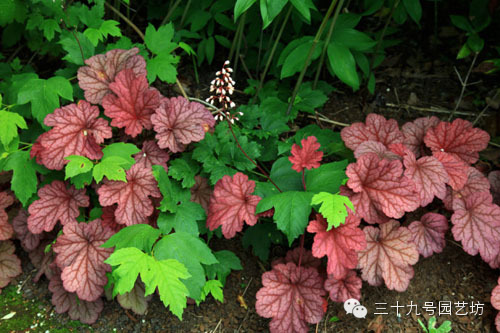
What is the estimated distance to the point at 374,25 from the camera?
3281mm

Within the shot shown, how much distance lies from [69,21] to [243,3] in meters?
1.03

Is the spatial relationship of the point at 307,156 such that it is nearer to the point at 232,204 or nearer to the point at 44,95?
the point at 232,204

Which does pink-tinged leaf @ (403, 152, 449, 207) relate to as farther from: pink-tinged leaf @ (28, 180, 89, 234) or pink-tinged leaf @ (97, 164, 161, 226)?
pink-tinged leaf @ (28, 180, 89, 234)

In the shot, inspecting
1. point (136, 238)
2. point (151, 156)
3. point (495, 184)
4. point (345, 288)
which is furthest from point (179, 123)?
point (495, 184)

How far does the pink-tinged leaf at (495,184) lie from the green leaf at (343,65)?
849 millimetres

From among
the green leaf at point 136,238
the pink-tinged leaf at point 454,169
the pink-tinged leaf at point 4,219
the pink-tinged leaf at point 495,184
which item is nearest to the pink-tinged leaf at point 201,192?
the green leaf at point 136,238

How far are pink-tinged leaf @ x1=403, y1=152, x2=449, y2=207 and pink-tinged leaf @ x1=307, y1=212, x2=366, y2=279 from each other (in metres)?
0.34

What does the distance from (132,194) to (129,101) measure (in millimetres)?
468

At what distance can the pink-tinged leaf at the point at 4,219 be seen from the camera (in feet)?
7.44

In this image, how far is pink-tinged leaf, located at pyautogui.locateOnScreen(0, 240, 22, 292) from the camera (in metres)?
2.31

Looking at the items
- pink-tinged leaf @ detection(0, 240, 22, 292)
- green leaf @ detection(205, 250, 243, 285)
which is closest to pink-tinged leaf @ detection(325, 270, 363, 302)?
green leaf @ detection(205, 250, 243, 285)

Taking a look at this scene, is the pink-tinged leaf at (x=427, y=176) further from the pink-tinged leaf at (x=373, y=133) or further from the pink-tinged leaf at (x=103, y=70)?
the pink-tinged leaf at (x=103, y=70)

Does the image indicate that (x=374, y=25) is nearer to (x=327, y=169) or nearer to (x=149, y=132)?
(x=327, y=169)

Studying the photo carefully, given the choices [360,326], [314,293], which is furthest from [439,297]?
[314,293]
